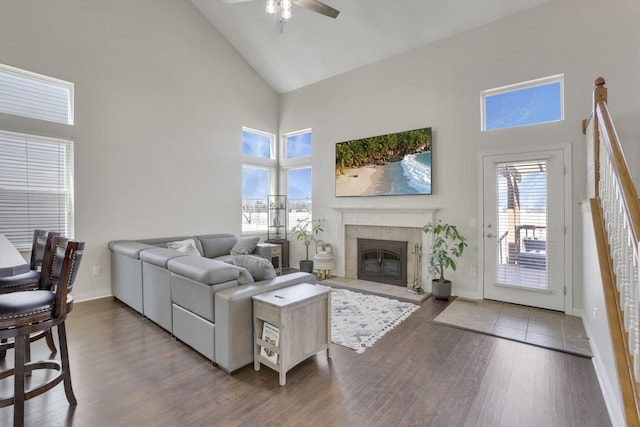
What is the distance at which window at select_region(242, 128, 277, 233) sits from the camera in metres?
6.18

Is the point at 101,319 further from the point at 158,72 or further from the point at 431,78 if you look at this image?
the point at 431,78

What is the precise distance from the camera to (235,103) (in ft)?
19.2

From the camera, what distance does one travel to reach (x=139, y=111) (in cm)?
459

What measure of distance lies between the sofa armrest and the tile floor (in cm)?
224

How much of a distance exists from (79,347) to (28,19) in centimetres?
401

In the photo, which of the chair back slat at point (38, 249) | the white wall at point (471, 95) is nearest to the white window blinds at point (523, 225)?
the white wall at point (471, 95)

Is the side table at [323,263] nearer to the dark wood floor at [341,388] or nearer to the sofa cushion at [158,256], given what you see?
the dark wood floor at [341,388]

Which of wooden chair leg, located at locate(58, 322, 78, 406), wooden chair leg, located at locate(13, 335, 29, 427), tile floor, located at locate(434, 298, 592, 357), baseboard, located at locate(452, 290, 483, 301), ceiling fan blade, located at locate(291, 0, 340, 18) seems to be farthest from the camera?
baseboard, located at locate(452, 290, 483, 301)

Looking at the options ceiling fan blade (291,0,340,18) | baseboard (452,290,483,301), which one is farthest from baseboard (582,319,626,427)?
ceiling fan blade (291,0,340,18)

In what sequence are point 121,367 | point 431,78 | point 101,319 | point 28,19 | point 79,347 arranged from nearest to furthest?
1. point 121,367
2. point 79,347
3. point 101,319
4. point 28,19
5. point 431,78

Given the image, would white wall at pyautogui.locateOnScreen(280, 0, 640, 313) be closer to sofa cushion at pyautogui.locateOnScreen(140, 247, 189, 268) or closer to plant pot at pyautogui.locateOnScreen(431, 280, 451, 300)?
plant pot at pyautogui.locateOnScreen(431, 280, 451, 300)

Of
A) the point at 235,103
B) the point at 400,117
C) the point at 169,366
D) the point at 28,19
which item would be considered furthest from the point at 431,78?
the point at 28,19

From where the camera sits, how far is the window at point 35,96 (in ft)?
11.8

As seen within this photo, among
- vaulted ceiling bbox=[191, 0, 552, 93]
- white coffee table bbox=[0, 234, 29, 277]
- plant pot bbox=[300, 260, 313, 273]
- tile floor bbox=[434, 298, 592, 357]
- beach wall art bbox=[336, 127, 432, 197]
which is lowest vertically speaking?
tile floor bbox=[434, 298, 592, 357]
